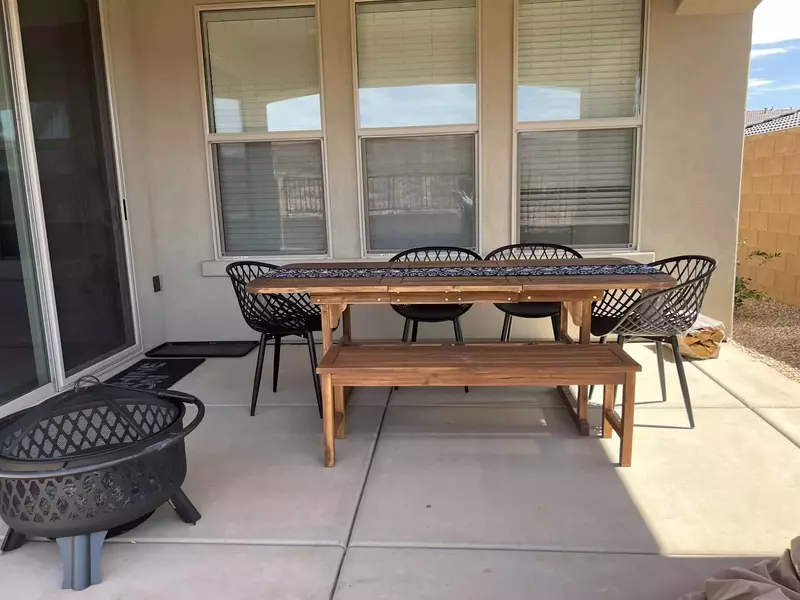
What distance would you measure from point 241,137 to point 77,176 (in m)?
1.13

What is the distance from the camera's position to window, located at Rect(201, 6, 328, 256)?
13.3 ft

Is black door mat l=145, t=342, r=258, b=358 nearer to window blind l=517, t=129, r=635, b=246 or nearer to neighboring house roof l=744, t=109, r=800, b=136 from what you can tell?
window blind l=517, t=129, r=635, b=246

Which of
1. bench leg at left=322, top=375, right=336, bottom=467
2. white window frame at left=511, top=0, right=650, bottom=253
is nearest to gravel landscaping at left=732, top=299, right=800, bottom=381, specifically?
white window frame at left=511, top=0, right=650, bottom=253

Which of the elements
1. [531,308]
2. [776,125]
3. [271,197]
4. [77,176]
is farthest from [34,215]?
[776,125]

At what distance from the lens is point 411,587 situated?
166 cm

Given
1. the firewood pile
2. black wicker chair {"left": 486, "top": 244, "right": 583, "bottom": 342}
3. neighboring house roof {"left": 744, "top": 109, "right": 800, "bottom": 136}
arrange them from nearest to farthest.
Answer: black wicker chair {"left": 486, "top": 244, "right": 583, "bottom": 342} → the firewood pile → neighboring house roof {"left": 744, "top": 109, "right": 800, "bottom": 136}

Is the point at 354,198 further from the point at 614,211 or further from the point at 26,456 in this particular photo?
the point at 26,456

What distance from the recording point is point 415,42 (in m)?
3.99

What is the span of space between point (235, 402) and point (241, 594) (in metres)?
1.64

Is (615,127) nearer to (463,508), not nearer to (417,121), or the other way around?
(417,121)

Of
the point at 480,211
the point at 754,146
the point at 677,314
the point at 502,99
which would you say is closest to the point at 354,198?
the point at 480,211

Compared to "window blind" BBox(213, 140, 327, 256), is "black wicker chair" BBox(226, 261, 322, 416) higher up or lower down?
lower down

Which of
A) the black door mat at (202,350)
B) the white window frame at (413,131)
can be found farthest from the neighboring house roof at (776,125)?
the black door mat at (202,350)

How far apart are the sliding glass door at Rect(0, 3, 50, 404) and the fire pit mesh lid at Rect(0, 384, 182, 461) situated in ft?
3.58
